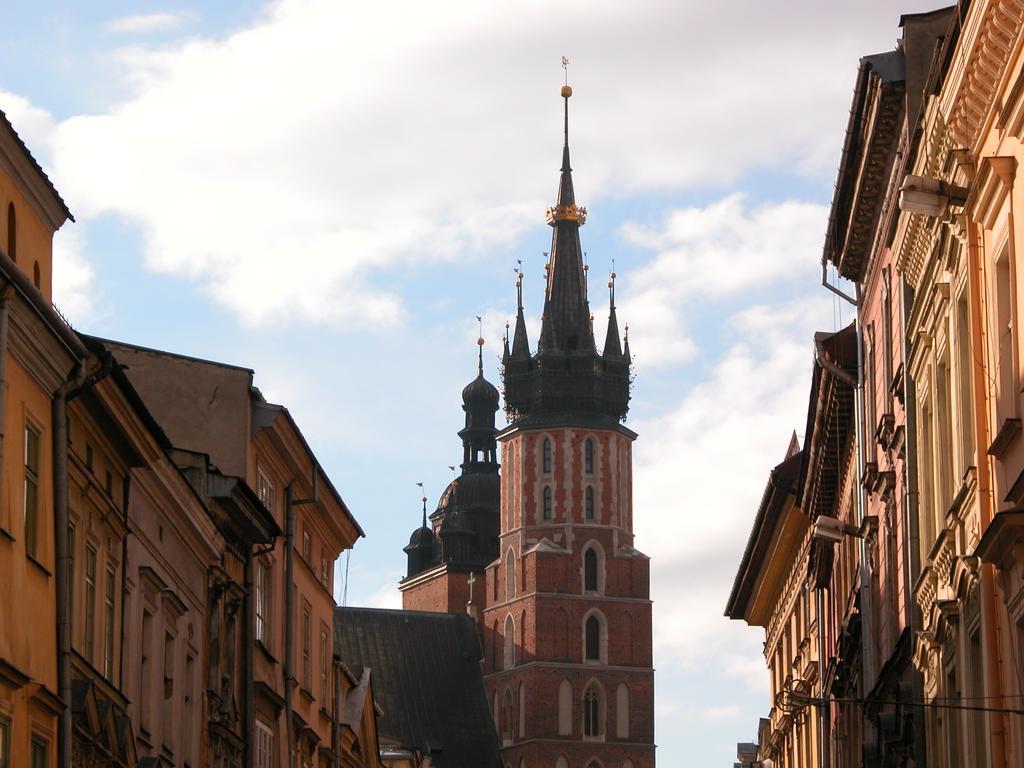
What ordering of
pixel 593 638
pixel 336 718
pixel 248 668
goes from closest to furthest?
pixel 248 668 → pixel 336 718 → pixel 593 638

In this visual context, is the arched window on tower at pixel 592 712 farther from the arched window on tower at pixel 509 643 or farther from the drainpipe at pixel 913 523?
the drainpipe at pixel 913 523

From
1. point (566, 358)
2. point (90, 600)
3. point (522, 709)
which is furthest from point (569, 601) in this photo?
point (90, 600)

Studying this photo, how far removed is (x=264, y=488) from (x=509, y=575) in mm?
93808

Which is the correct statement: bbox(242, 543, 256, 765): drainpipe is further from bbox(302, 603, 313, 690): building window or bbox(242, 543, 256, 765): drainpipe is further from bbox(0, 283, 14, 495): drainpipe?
bbox(0, 283, 14, 495): drainpipe

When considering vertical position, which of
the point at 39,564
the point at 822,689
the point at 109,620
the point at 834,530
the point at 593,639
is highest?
the point at 593,639

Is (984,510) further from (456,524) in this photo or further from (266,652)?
(456,524)

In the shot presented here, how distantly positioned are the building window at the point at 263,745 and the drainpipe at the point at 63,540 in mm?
11880

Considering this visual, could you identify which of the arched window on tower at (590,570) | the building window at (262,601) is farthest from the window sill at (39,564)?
the arched window on tower at (590,570)

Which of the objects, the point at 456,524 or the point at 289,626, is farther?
the point at 456,524

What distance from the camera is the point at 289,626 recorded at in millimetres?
35094

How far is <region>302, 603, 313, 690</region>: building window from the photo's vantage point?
123 ft

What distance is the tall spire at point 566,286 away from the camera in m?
129

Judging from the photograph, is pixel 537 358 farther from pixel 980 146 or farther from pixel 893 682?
pixel 980 146

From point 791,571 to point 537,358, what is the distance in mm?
84538
